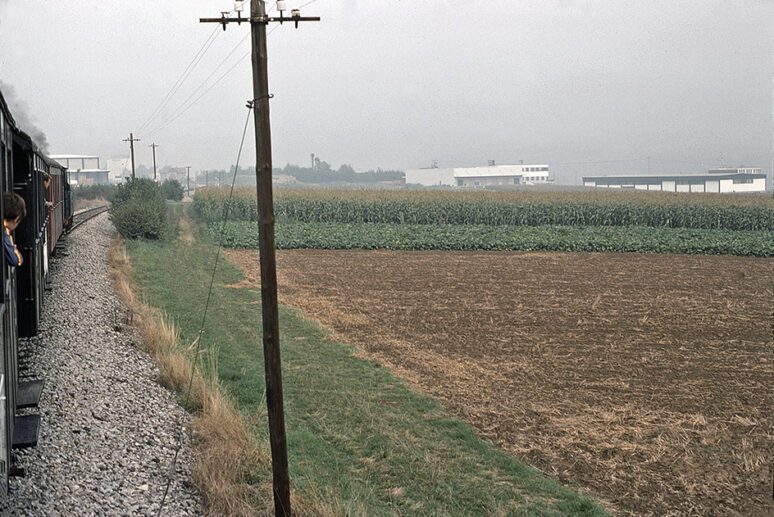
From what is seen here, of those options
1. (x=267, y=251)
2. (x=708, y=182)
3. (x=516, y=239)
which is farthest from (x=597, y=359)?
→ (x=708, y=182)

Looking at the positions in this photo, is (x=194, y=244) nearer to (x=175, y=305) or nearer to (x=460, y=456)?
(x=175, y=305)

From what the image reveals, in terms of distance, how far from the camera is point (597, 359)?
1243cm

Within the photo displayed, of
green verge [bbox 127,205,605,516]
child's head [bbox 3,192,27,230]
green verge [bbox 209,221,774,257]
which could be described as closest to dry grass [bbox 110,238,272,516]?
green verge [bbox 127,205,605,516]

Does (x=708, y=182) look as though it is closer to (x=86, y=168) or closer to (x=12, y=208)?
(x=12, y=208)

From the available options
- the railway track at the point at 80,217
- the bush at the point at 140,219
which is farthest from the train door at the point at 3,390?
the bush at the point at 140,219

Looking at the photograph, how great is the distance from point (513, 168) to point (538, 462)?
128 metres

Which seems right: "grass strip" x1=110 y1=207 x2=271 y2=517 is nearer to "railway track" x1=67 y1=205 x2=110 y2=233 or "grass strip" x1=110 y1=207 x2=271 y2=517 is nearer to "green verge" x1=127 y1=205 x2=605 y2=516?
"green verge" x1=127 y1=205 x2=605 y2=516

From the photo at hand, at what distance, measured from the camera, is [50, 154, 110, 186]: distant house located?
123894mm

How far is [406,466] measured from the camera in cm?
787

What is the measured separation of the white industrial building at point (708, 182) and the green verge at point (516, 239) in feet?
106


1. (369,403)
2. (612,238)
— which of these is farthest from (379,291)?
(612,238)

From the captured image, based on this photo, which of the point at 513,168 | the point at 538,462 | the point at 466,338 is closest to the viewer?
the point at 538,462

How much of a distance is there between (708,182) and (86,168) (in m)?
116

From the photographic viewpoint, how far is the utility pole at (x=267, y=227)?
19.3 feet
